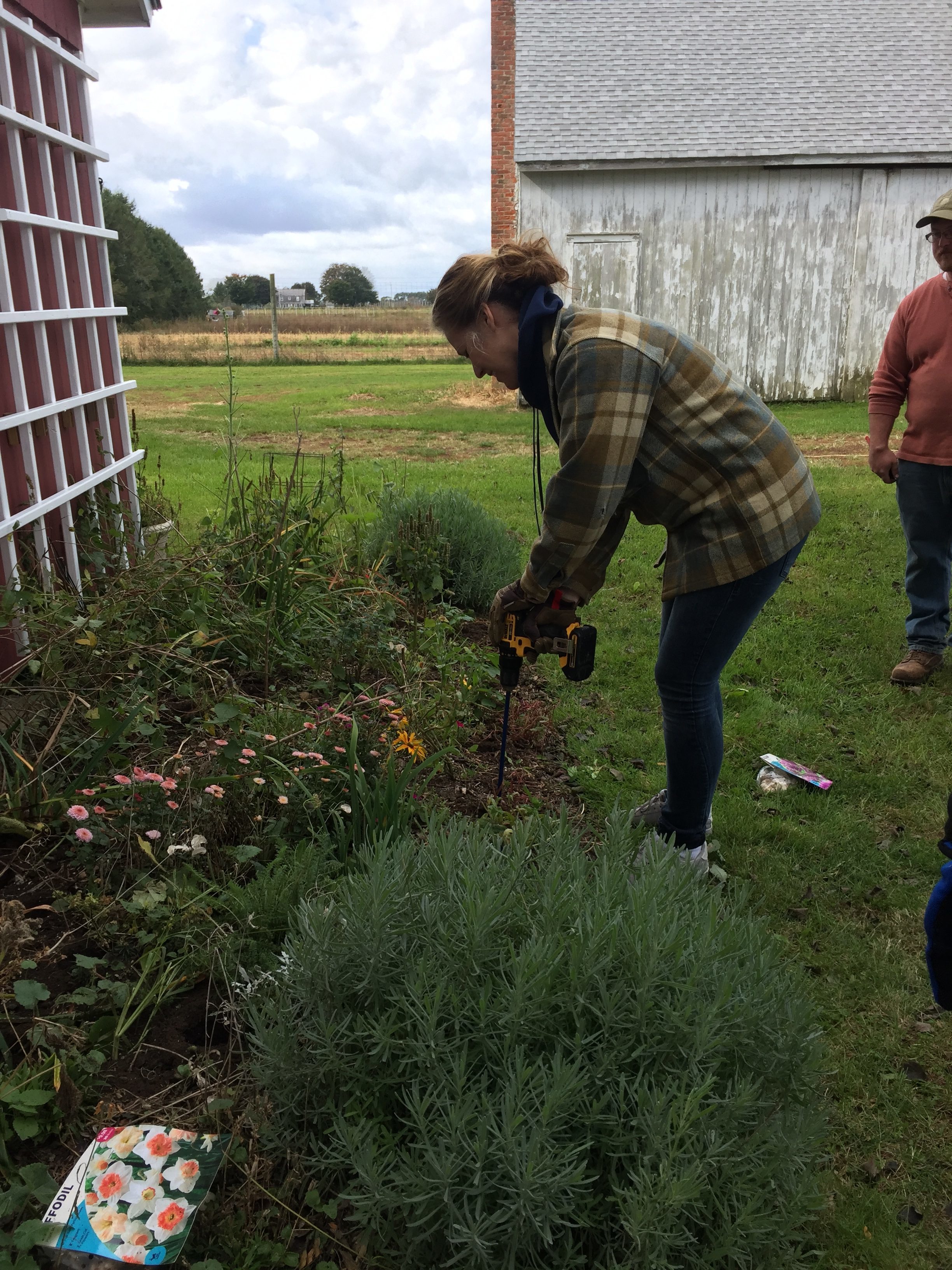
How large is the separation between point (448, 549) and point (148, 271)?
48762mm

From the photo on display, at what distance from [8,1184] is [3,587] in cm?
216

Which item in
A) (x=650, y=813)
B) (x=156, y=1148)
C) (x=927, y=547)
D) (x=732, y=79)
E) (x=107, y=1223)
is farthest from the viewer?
(x=732, y=79)

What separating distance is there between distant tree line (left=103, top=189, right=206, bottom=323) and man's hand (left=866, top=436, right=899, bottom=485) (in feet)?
138

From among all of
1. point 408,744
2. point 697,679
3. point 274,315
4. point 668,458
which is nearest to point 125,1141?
point 408,744

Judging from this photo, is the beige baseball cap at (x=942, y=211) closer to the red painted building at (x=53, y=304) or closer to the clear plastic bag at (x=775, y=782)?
the clear plastic bag at (x=775, y=782)

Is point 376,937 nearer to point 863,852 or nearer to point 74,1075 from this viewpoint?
point 74,1075

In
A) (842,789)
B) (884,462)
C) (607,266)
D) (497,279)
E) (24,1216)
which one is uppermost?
(607,266)

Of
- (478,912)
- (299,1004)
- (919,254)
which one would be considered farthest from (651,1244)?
(919,254)

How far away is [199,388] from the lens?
730 inches

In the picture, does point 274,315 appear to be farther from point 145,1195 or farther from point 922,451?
point 145,1195

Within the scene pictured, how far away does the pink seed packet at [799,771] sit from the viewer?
4.11 meters

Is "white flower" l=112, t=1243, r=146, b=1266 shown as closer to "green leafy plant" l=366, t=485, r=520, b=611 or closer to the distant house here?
"green leafy plant" l=366, t=485, r=520, b=611

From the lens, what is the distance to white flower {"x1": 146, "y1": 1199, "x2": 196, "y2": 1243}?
1.76 meters

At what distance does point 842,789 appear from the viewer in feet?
13.6
